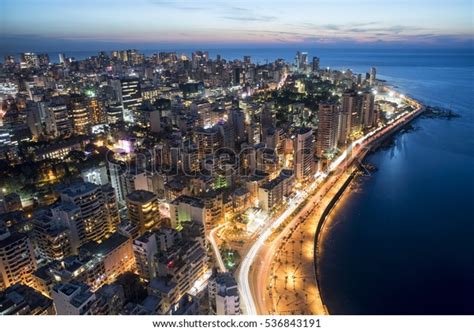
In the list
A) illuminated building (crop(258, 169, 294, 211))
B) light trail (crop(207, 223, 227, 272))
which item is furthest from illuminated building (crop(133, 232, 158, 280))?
illuminated building (crop(258, 169, 294, 211))

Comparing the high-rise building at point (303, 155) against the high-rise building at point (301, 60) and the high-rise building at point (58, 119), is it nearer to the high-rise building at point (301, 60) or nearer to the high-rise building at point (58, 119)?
the high-rise building at point (58, 119)

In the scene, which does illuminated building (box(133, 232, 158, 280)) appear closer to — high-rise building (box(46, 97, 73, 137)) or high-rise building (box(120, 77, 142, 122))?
high-rise building (box(46, 97, 73, 137))

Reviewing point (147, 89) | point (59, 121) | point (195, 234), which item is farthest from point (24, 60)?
point (195, 234)

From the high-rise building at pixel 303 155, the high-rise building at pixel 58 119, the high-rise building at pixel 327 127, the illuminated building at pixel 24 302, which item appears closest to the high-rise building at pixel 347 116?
the high-rise building at pixel 327 127

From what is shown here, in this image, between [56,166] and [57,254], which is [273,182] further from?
[56,166]
